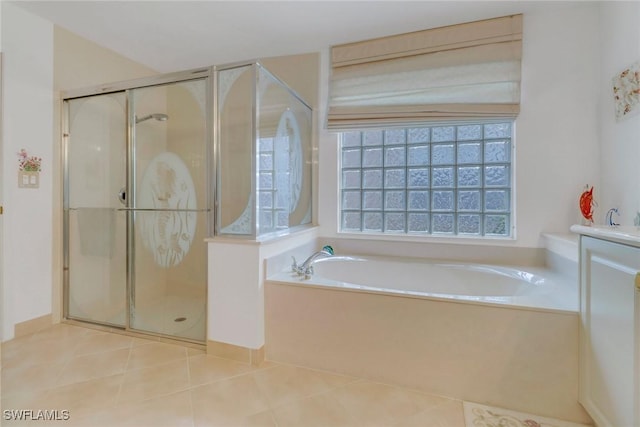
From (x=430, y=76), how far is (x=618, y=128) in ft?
3.99

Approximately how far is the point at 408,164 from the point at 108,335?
269cm

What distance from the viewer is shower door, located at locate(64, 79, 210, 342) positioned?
204cm

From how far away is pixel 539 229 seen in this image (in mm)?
2082

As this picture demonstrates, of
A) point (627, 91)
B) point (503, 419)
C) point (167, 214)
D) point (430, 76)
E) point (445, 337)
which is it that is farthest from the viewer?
point (430, 76)

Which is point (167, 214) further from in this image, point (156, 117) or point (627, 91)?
point (627, 91)

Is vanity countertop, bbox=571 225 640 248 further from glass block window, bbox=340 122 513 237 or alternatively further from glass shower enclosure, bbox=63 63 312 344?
glass shower enclosure, bbox=63 63 312 344

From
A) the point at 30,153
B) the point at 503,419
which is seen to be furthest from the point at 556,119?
the point at 30,153

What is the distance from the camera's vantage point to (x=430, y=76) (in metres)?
2.22

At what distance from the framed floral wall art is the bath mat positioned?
1.70 meters

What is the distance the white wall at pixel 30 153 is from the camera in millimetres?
1877

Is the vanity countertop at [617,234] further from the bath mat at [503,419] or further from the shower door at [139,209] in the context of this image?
the shower door at [139,209]

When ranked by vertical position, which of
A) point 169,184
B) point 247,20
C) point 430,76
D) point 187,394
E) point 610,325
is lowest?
point 187,394

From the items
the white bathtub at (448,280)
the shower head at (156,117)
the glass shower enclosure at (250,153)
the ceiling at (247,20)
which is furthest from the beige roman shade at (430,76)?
the shower head at (156,117)

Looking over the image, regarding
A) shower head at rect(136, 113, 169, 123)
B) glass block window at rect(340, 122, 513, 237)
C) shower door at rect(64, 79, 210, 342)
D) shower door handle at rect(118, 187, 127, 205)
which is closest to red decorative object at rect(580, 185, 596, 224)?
glass block window at rect(340, 122, 513, 237)
